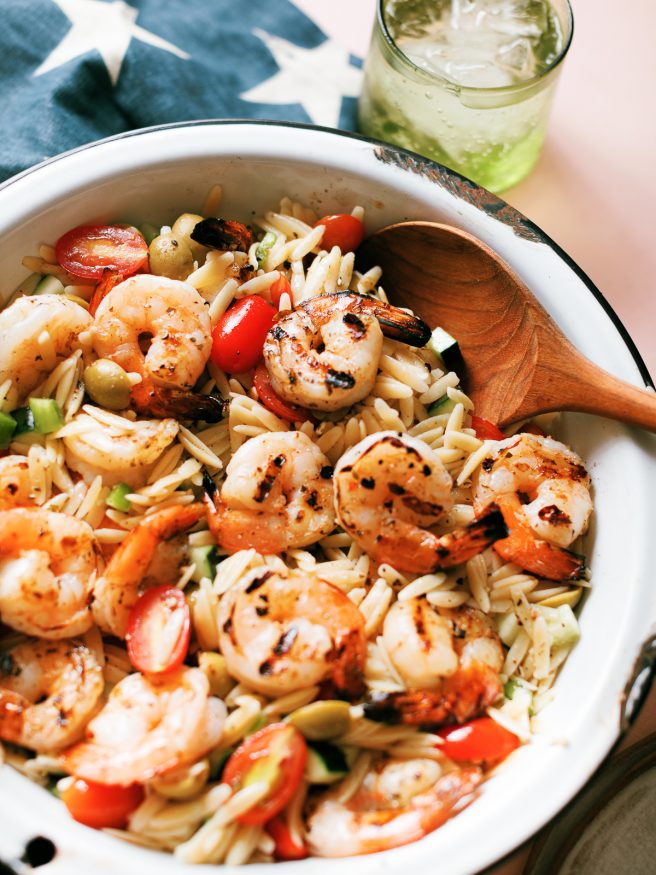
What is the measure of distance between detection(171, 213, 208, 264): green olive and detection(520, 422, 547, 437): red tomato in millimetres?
1268

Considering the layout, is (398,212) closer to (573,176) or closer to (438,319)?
(438,319)

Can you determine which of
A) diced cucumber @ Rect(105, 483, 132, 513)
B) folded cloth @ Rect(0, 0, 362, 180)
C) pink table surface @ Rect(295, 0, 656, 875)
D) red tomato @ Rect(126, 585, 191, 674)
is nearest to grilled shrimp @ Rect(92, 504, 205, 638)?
red tomato @ Rect(126, 585, 191, 674)

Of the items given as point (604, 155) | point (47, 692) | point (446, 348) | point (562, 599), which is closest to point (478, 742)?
point (562, 599)

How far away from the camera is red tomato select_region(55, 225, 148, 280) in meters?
3.06

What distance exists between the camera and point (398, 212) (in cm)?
325

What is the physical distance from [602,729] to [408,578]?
69 cm

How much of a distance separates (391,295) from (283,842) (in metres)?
1.91

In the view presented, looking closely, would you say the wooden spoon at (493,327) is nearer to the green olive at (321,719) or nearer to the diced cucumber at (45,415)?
the green olive at (321,719)

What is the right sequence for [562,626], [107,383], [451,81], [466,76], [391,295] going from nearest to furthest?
[562,626], [107,383], [391,295], [451,81], [466,76]

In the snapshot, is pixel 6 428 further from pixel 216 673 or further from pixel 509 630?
pixel 509 630

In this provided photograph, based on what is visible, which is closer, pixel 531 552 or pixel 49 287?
pixel 531 552

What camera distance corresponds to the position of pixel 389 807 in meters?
2.42

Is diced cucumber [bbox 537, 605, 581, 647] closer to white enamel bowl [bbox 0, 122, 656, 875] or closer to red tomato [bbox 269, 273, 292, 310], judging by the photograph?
white enamel bowl [bbox 0, 122, 656, 875]

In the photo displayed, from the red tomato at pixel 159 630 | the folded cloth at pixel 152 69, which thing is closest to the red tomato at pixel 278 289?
the red tomato at pixel 159 630
